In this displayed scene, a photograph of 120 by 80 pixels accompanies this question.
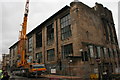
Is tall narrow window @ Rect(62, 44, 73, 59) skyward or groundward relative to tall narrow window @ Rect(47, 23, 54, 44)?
groundward

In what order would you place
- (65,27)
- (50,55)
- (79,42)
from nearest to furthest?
(79,42)
(65,27)
(50,55)

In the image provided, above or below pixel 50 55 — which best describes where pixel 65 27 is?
above

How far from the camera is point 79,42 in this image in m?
24.2

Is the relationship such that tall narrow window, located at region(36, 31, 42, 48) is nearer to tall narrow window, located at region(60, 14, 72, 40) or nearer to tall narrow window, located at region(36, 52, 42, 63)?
tall narrow window, located at region(36, 52, 42, 63)

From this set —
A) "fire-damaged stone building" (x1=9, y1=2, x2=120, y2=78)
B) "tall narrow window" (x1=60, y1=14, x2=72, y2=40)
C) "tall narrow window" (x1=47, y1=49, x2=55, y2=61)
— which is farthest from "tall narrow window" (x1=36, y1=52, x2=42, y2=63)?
"tall narrow window" (x1=60, y1=14, x2=72, y2=40)

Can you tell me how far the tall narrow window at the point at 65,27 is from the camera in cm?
2759

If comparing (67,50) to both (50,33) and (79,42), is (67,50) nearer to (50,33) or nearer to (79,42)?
(79,42)

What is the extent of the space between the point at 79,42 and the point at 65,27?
19.6 feet

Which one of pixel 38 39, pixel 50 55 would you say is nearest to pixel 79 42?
pixel 50 55

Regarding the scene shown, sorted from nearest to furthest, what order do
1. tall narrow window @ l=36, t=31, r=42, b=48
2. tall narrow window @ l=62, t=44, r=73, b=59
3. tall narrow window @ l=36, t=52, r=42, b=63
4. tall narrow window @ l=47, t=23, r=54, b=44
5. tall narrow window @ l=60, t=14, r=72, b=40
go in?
1. tall narrow window @ l=62, t=44, r=73, b=59
2. tall narrow window @ l=60, t=14, r=72, b=40
3. tall narrow window @ l=47, t=23, r=54, b=44
4. tall narrow window @ l=36, t=52, r=42, b=63
5. tall narrow window @ l=36, t=31, r=42, b=48

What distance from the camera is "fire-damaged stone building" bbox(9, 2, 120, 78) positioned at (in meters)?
23.9

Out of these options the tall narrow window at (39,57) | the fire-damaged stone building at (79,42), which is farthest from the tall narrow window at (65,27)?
the tall narrow window at (39,57)

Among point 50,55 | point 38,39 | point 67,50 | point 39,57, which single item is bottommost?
point 39,57

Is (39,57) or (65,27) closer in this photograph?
(65,27)
